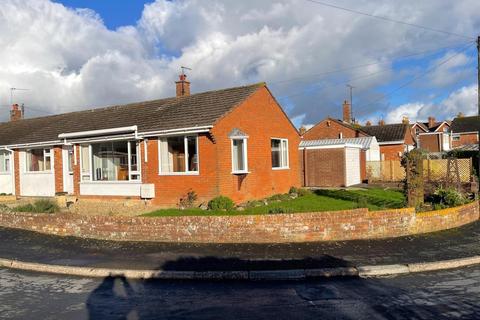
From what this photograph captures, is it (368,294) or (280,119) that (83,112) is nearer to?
(280,119)

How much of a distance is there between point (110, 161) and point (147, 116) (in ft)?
8.42

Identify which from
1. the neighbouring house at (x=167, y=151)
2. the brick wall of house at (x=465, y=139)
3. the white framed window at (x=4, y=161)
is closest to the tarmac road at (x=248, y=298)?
the neighbouring house at (x=167, y=151)

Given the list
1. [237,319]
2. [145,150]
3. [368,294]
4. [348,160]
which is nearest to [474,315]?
[368,294]

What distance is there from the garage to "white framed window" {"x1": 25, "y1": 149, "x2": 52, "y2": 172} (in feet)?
46.1

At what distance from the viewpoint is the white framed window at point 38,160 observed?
75.3ft

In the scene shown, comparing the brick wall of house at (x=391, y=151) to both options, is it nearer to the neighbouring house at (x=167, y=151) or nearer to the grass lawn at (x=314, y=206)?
the neighbouring house at (x=167, y=151)

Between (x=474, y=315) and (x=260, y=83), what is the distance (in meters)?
15.4

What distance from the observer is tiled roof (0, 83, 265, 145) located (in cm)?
1750

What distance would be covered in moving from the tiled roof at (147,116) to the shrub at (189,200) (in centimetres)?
251

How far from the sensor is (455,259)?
8.82 meters

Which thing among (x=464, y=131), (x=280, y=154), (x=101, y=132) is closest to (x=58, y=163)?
(x=101, y=132)

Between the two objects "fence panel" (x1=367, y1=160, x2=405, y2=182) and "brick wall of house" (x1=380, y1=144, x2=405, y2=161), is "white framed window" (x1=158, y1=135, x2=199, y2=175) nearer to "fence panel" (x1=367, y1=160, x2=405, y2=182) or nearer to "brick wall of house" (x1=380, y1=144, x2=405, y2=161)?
"fence panel" (x1=367, y1=160, x2=405, y2=182)

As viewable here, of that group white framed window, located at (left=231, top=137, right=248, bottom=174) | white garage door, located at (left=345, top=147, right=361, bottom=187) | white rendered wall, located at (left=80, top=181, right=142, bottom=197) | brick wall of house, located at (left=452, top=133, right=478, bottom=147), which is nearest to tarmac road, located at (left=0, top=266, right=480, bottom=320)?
white framed window, located at (left=231, top=137, right=248, bottom=174)

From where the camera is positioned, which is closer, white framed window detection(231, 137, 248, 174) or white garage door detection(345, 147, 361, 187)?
white framed window detection(231, 137, 248, 174)
